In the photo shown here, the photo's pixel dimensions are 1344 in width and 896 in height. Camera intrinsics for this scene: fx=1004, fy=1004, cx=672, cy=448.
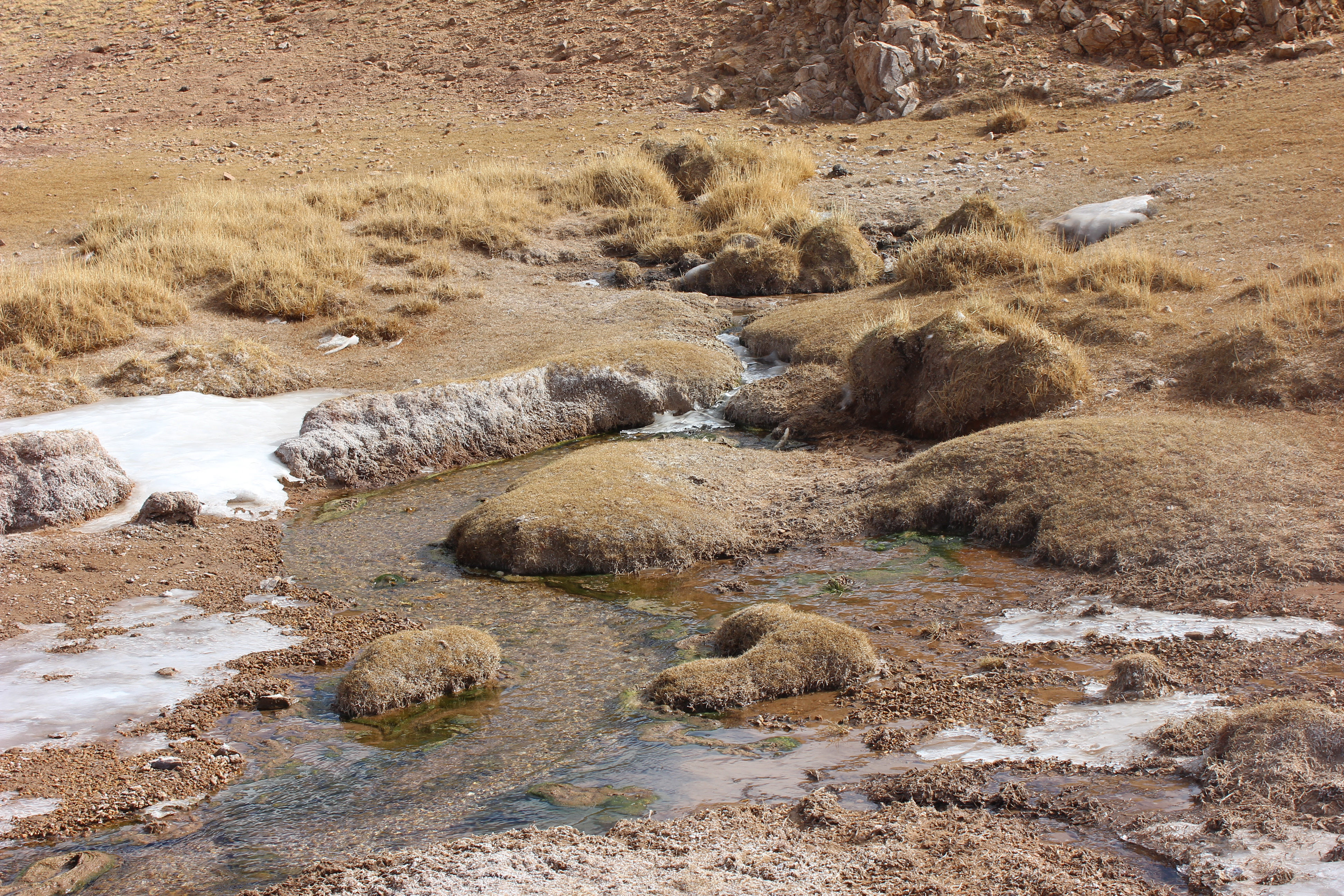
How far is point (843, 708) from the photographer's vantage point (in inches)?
186

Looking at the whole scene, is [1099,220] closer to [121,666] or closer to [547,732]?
[547,732]

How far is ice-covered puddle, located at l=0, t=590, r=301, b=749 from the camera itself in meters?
4.94

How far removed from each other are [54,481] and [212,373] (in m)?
2.94

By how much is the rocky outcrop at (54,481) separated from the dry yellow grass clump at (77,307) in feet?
10.4

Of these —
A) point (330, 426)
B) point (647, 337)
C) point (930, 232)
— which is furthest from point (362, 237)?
point (930, 232)

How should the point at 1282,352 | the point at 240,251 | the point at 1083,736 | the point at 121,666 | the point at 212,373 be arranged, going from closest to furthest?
the point at 1083,736, the point at 121,666, the point at 1282,352, the point at 212,373, the point at 240,251

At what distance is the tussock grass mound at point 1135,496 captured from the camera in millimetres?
5711

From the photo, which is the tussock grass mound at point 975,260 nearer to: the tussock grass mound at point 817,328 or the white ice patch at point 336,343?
the tussock grass mound at point 817,328

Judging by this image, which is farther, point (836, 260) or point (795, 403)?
point (836, 260)

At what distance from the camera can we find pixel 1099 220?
1245 centimetres

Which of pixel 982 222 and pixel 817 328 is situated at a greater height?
pixel 982 222

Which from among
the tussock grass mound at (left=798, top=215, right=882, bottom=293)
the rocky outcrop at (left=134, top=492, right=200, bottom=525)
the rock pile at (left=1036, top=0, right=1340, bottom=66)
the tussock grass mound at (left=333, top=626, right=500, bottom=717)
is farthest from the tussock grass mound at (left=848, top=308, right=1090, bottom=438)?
the rock pile at (left=1036, top=0, right=1340, bottom=66)

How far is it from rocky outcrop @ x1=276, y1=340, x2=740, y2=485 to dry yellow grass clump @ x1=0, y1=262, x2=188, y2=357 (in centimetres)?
342

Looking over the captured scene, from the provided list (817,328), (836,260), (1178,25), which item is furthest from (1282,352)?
(1178,25)
